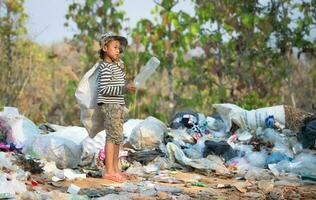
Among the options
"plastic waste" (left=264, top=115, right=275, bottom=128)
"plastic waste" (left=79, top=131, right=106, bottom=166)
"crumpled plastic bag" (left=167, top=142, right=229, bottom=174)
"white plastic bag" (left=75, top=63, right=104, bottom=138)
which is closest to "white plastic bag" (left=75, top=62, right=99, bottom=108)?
"white plastic bag" (left=75, top=63, right=104, bottom=138)

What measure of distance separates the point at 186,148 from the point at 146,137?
0.46m

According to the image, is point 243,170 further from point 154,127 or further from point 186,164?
point 154,127

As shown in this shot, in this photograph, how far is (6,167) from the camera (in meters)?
4.45

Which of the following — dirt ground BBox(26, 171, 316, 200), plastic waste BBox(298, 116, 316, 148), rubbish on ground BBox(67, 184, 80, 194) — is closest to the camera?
rubbish on ground BBox(67, 184, 80, 194)

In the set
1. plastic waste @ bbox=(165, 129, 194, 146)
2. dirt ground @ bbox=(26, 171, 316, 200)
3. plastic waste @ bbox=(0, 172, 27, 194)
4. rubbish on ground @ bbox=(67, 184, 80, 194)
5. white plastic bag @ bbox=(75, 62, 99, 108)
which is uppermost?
white plastic bag @ bbox=(75, 62, 99, 108)

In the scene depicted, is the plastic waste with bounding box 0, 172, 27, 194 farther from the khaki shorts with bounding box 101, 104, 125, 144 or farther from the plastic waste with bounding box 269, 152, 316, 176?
the plastic waste with bounding box 269, 152, 316, 176

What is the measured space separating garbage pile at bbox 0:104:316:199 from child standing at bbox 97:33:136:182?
282 millimetres

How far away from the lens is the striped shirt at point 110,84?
454cm

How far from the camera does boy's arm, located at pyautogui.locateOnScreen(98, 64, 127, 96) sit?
178 inches

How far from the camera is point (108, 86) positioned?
4.53 meters

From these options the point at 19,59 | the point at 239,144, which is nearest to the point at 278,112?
the point at 239,144

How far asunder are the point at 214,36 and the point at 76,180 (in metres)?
7.33

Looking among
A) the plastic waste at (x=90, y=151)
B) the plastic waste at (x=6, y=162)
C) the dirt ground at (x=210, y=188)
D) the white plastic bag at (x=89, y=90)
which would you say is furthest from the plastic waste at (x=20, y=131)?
the dirt ground at (x=210, y=188)

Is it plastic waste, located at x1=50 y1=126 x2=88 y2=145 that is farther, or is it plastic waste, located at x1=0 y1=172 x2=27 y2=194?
plastic waste, located at x1=50 y1=126 x2=88 y2=145
